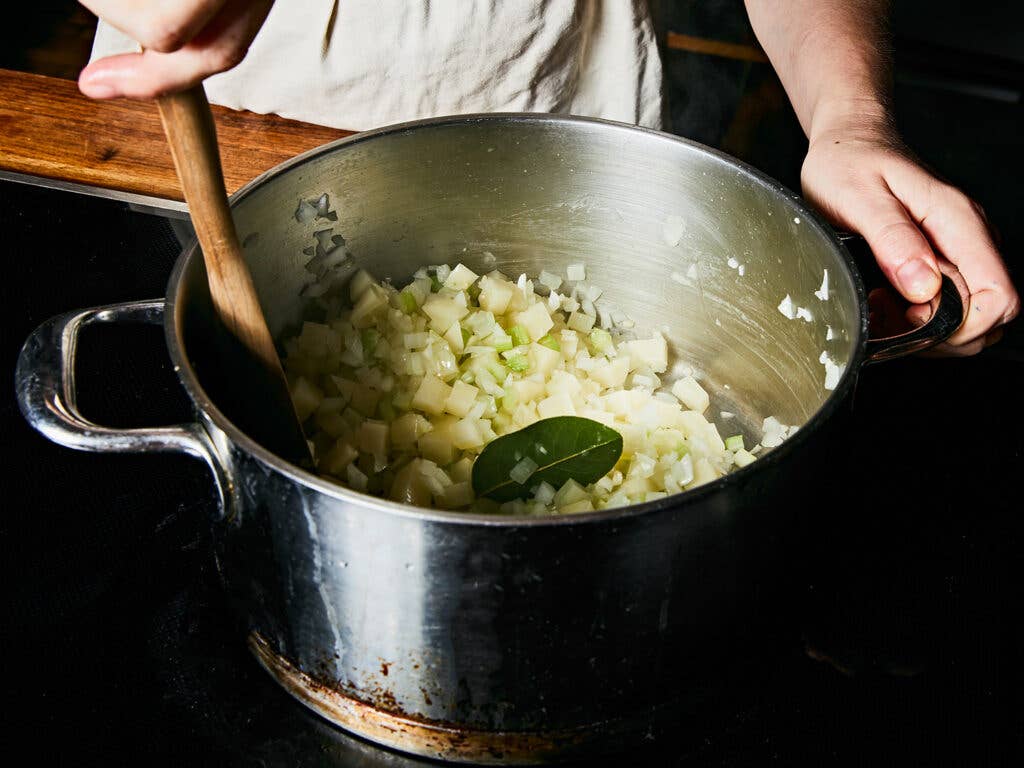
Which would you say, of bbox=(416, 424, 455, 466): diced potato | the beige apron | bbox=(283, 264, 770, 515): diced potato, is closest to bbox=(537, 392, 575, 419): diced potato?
bbox=(283, 264, 770, 515): diced potato

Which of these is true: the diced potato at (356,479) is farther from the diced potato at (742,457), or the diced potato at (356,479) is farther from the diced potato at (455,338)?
the diced potato at (742,457)

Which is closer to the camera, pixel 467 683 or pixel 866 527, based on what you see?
pixel 467 683

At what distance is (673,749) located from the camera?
2.27 ft

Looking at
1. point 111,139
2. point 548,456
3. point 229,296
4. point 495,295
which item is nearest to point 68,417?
point 229,296

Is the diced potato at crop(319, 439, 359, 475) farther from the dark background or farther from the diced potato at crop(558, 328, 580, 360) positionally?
the diced potato at crop(558, 328, 580, 360)

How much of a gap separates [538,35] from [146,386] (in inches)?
23.4

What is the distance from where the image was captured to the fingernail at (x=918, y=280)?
778mm

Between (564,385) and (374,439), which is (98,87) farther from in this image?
(564,385)

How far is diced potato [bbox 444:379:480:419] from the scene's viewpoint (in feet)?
3.01

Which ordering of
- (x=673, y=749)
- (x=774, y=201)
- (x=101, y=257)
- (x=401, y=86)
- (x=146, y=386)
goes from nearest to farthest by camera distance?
(x=673, y=749)
(x=774, y=201)
(x=146, y=386)
(x=101, y=257)
(x=401, y=86)

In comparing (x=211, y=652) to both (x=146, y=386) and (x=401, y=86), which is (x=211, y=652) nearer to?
(x=146, y=386)

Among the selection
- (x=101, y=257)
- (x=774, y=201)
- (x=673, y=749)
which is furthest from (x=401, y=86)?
(x=673, y=749)

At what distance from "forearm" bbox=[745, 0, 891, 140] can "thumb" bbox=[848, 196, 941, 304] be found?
131 millimetres

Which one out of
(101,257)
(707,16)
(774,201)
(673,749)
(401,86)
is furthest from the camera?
(707,16)
